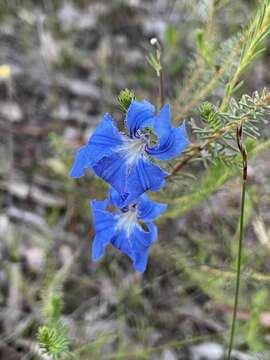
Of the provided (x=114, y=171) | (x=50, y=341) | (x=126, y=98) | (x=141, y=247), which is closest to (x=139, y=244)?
(x=141, y=247)

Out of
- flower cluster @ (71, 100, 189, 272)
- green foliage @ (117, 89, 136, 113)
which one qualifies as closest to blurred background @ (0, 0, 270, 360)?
flower cluster @ (71, 100, 189, 272)

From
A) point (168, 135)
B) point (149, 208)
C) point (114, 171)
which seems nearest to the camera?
point (168, 135)

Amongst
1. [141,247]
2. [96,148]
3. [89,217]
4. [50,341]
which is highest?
[89,217]

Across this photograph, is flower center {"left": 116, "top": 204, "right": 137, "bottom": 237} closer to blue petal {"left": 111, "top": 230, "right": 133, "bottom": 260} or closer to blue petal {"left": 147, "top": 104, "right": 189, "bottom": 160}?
blue petal {"left": 111, "top": 230, "right": 133, "bottom": 260}

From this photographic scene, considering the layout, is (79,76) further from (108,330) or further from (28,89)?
(108,330)

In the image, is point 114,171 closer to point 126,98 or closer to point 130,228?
point 126,98

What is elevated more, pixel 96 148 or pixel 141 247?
pixel 96 148

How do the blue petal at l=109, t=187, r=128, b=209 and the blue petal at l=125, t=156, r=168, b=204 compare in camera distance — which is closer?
the blue petal at l=125, t=156, r=168, b=204
